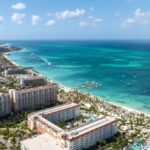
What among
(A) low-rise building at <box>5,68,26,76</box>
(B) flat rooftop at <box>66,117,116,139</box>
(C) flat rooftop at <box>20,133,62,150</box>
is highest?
(A) low-rise building at <box>5,68,26,76</box>

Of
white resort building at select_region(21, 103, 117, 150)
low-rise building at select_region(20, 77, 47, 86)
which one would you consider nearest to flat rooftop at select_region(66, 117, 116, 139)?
white resort building at select_region(21, 103, 117, 150)

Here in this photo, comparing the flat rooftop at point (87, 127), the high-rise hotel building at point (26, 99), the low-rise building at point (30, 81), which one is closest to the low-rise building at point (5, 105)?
the high-rise hotel building at point (26, 99)

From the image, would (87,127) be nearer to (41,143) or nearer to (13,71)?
(41,143)

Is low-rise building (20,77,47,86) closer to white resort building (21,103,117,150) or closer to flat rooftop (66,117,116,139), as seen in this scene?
white resort building (21,103,117,150)

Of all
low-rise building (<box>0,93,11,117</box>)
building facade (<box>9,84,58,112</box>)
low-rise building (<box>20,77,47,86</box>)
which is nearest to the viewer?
low-rise building (<box>0,93,11,117</box>)

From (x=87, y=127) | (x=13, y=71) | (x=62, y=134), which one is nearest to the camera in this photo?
(x=62, y=134)

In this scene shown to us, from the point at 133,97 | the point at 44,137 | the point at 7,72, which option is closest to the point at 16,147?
the point at 44,137

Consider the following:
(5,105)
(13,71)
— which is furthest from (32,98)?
(13,71)

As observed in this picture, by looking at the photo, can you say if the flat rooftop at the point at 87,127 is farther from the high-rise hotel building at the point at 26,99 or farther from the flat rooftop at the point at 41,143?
the high-rise hotel building at the point at 26,99
